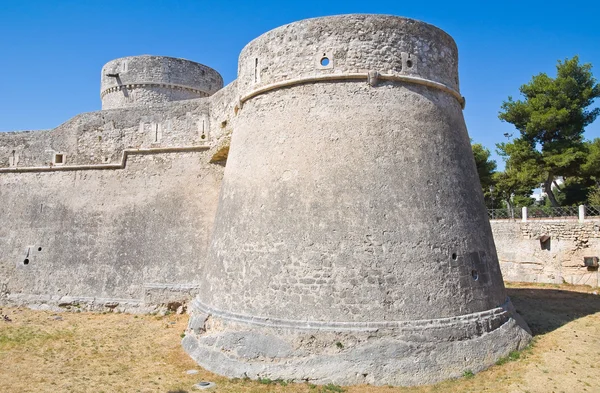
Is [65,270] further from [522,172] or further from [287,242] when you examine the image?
[522,172]

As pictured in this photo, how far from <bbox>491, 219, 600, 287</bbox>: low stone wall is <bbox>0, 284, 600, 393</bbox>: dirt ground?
6.23 m

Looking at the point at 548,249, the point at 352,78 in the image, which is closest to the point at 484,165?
the point at 548,249

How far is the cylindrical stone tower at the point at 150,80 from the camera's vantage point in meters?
17.6

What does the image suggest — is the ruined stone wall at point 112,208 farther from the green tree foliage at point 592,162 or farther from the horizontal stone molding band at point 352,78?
the green tree foliage at point 592,162

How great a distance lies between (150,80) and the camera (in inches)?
693

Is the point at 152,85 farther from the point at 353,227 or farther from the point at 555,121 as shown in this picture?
the point at 555,121

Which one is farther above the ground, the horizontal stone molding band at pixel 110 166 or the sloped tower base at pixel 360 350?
the horizontal stone molding band at pixel 110 166

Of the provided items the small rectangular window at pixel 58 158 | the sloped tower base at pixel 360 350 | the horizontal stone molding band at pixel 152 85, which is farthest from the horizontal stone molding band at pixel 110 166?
the sloped tower base at pixel 360 350

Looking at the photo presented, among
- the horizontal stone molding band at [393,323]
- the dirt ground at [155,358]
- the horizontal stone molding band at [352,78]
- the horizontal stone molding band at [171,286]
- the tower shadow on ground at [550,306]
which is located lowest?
the dirt ground at [155,358]

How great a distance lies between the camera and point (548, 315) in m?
11.3

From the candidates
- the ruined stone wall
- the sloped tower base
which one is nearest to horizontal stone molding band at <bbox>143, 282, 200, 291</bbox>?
the ruined stone wall

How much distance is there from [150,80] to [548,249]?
58.0 feet

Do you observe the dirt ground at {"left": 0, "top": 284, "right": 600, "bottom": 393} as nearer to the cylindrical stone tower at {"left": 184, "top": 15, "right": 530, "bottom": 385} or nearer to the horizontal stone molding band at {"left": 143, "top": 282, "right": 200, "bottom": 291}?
the cylindrical stone tower at {"left": 184, "top": 15, "right": 530, "bottom": 385}

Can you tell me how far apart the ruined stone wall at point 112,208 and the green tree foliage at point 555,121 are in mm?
18395
